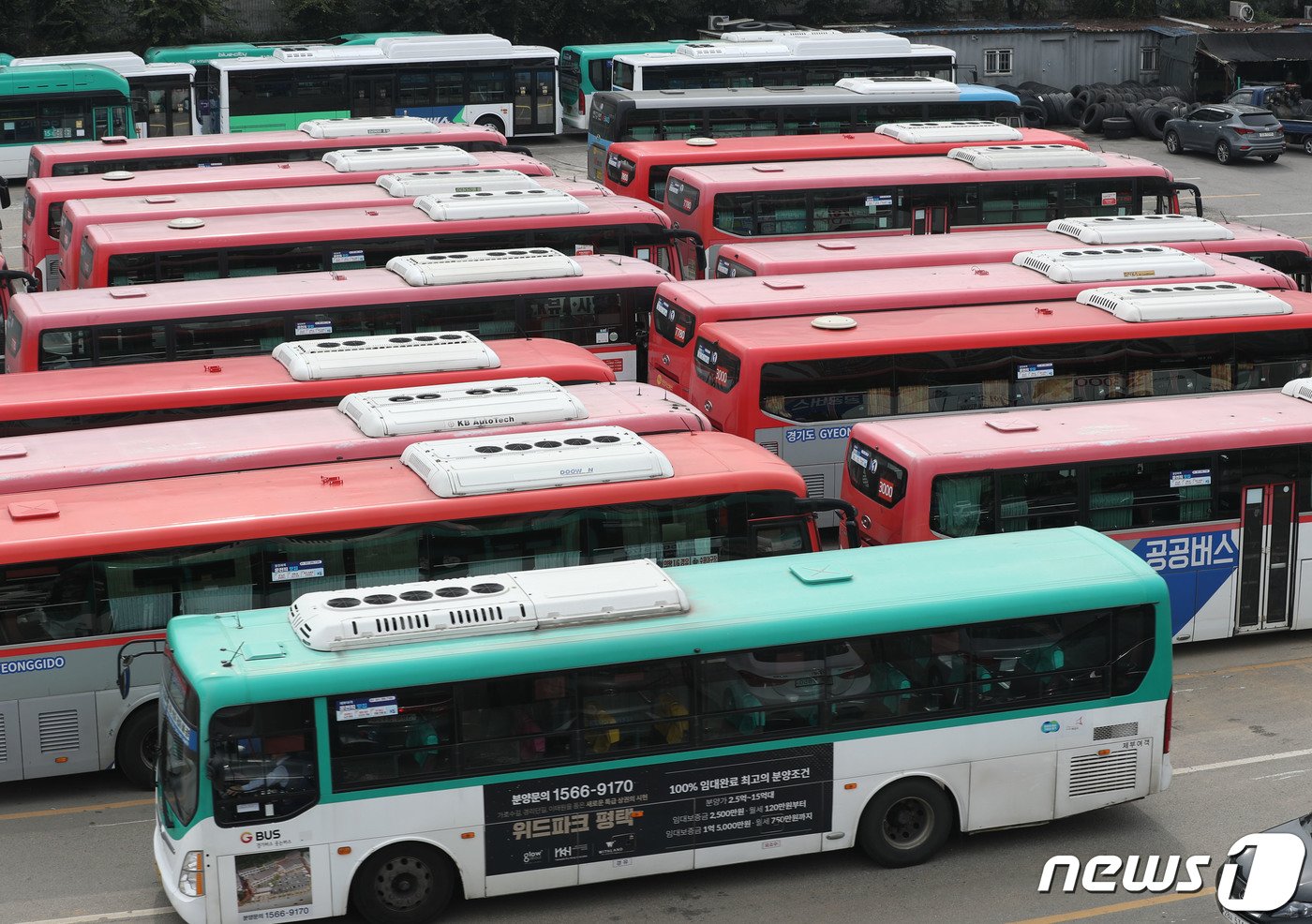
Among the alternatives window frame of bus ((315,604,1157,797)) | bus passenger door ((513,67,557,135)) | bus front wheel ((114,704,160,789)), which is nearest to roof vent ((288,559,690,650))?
window frame of bus ((315,604,1157,797))

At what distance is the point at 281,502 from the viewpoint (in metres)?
14.4

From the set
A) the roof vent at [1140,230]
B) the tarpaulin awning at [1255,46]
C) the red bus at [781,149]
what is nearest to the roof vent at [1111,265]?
the roof vent at [1140,230]

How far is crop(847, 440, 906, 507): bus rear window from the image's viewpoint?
16.3 meters

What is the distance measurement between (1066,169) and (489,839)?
66.5ft

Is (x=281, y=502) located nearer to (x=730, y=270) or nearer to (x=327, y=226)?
(x=327, y=226)

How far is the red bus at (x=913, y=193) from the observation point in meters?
27.4

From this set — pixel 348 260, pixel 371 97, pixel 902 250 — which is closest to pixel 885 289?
pixel 902 250

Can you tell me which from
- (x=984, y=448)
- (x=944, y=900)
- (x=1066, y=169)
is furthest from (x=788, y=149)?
(x=944, y=900)

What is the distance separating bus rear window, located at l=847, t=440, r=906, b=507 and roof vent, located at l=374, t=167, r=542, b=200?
1047cm

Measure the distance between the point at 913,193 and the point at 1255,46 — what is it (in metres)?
28.2

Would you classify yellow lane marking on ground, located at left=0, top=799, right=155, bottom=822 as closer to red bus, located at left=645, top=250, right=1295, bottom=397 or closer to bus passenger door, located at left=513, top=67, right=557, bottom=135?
red bus, located at left=645, top=250, right=1295, bottom=397

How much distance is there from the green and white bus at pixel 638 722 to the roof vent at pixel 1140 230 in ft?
38.6

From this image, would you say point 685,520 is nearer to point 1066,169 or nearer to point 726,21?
point 1066,169

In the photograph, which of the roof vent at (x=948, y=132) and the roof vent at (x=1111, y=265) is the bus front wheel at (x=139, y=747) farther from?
the roof vent at (x=948, y=132)
